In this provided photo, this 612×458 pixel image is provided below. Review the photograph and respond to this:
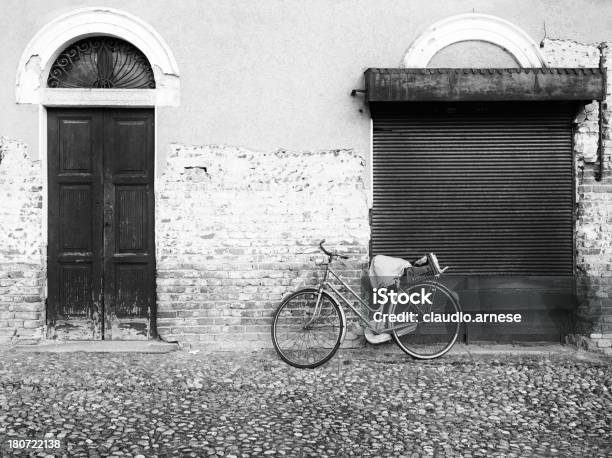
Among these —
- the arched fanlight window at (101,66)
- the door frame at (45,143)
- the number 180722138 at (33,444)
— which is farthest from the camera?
the arched fanlight window at (101,66)

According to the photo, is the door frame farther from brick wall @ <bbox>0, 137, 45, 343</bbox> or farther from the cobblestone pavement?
the cobblestone pavement

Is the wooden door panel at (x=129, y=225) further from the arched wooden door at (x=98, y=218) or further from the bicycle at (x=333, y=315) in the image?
the bicycle at (x=333, y=315)

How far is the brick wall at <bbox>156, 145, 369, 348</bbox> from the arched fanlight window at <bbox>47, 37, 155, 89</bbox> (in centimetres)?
111

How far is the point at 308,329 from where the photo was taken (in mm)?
5660

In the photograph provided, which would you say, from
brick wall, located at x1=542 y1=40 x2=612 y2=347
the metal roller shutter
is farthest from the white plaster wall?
brick wall, located at x1=542 y1=40 x2=612 y2=347

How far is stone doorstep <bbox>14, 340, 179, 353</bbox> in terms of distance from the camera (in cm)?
587

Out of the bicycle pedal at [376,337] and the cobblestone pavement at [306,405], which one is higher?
the bicycle pedal at [376,337]

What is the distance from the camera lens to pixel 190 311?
6059mm

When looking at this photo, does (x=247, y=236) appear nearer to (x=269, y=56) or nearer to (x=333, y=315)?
(x=333, y=315)

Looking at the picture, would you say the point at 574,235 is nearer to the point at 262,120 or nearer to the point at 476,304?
the point at 476,304

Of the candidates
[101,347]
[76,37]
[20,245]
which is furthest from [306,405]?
[76,37]

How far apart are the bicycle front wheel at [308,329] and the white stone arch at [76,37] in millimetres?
2573

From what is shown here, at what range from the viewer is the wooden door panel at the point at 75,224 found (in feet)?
20.0

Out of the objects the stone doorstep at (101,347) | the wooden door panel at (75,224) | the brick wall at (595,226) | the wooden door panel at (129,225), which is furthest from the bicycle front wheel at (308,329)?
the brick wall at (595,226)
